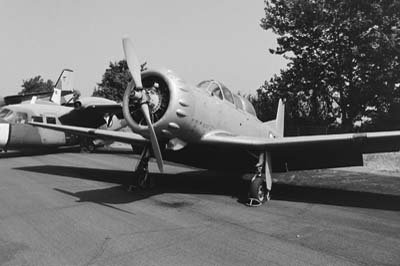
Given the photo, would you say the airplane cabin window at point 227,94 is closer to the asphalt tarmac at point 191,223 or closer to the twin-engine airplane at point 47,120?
the asphalt tarmac at point 191,223

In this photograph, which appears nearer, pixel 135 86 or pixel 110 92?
pixel 135 86

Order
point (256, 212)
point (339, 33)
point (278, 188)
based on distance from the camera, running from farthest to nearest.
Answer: point (339, 33), point (278, 188), point (256, 212)

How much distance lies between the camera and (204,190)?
29.8 feet

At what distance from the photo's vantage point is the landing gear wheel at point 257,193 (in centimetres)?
745

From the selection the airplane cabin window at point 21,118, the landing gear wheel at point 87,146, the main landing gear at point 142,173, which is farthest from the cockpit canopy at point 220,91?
the landing gear wheel at point 87,146

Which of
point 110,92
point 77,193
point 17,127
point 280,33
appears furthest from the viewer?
point 110,92

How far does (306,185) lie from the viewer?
10.2m

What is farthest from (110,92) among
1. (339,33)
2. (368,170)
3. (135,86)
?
(135,86)

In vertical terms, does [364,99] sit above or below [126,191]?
above

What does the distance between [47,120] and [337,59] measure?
20117 millimetres

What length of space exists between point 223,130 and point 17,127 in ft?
35.6

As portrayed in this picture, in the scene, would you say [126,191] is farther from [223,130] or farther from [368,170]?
[368,170]

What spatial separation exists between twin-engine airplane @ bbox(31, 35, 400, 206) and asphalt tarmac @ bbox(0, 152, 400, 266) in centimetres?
75

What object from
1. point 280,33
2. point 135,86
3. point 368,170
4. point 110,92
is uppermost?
point 280,33
